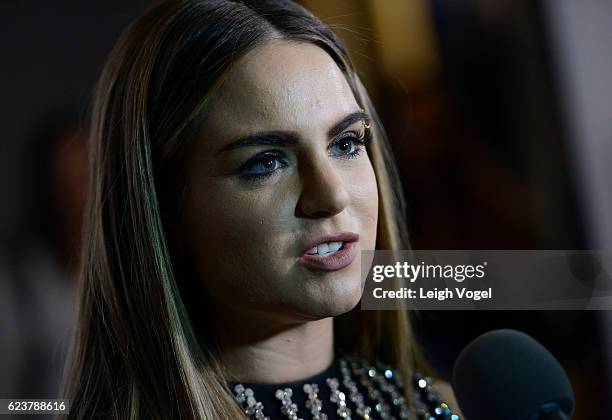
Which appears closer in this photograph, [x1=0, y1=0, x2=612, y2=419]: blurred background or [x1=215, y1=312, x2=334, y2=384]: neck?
[x1=215, y1=312, x2=334, y2=384]: neck

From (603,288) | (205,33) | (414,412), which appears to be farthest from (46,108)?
(603,288)

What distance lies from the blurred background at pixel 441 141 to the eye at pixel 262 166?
0.85ft

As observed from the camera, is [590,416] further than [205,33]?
Yes

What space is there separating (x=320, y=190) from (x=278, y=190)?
0.04 meters

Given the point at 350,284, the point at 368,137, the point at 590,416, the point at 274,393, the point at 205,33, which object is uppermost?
the point at 205,33

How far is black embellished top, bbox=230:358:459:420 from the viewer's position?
0.72 metres

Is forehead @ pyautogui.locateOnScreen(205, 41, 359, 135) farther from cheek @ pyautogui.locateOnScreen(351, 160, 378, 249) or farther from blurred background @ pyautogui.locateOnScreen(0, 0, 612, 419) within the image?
blurred background @ pyautogui.locateOnScreen(0, 0, 612, 419)

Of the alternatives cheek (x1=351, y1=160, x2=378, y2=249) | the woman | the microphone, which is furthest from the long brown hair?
the microphone

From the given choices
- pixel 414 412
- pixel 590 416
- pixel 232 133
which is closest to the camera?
pixel 232 133

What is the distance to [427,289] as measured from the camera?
85 cm

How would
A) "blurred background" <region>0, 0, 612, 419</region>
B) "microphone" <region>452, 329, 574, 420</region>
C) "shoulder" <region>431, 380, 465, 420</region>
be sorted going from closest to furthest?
"microphone" <region>452, 329, 574, 420</region> → "shoulder" <region>431, 380, 465, 420</region> → "blurred background" <region>0, 0, 612, 419</region>

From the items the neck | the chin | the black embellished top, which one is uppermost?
the chin

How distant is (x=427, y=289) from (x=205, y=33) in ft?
1.24

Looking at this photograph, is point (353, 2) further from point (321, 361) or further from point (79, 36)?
point (321, 361)
